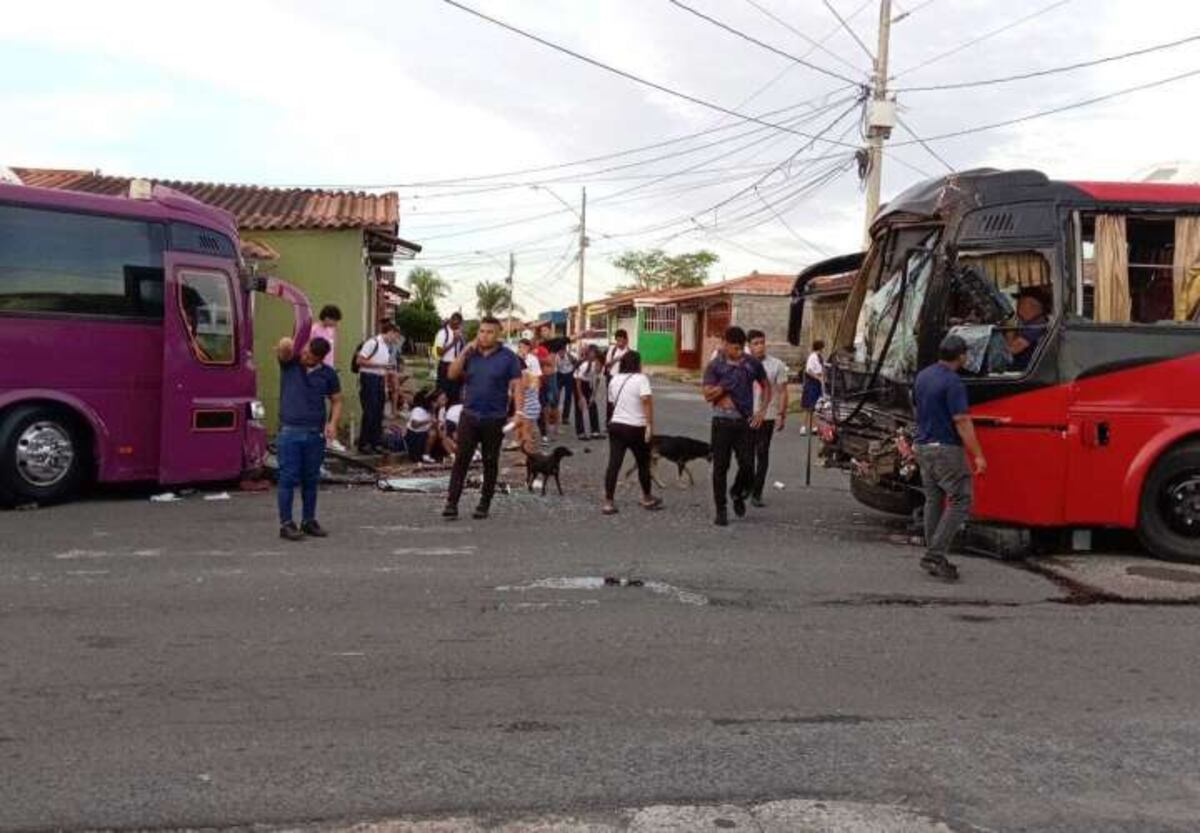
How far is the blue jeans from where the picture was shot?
8734 millimetres

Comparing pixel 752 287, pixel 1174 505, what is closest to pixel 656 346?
pixel 752 287

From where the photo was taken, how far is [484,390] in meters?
9.77

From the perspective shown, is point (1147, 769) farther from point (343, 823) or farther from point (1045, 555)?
point (1045, 555)

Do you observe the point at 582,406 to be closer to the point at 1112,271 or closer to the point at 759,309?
the point at 1112,271

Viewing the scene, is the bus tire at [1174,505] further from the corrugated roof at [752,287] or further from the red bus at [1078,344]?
the corrugated roof at [752,287]

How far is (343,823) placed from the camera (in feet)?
12.3

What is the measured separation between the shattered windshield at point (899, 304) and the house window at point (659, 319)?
43.7m

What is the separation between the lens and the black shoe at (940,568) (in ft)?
25.5

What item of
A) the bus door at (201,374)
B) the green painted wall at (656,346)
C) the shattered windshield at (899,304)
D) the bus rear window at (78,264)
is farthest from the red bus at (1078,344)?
the green painted wall at (656,346)

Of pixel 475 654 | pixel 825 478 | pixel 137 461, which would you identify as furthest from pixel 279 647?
pixel 825 478

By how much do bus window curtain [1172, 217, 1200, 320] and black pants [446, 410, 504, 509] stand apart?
559cm

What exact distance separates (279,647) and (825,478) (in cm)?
957

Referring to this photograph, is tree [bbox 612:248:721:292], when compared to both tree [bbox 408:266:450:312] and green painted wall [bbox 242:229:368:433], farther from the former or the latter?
green painted wall [bbox 242:229:368:433]

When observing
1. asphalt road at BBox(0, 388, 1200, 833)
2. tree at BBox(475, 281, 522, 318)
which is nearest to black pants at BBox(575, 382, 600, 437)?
asphalt road at BBox(0, 388, 1200, 833)
